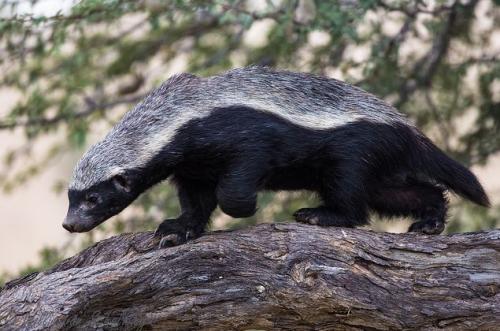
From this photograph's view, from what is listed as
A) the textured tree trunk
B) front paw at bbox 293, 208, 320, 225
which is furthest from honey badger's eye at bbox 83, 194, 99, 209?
front paw at bbox 293, 208, 320, 225

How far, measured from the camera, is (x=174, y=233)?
595 cm

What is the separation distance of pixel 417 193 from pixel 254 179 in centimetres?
124

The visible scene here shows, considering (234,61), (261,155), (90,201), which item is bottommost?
(90,201)

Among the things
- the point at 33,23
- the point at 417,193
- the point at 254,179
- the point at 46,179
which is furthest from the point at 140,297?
the point at 46,179

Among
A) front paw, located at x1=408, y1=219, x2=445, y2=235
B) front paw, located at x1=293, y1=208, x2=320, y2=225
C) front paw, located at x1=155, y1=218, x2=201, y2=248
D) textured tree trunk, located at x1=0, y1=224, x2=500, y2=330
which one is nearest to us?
textured tree trunk, located at x1=0, y1=224, x2=500, y2=330

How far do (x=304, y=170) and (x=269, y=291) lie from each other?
1.14 metres

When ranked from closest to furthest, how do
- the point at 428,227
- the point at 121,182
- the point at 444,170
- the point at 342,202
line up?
the point at 121,182, the point at 342,202, the point at 428,227, the point at 444,170

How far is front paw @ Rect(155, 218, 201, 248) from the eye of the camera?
5.86 metres

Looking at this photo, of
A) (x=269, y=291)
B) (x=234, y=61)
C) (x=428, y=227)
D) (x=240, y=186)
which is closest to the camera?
(x=269, y=291)

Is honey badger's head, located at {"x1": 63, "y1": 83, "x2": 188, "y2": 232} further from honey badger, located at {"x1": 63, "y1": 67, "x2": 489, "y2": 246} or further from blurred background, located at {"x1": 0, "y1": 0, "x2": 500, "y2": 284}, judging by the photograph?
blurred background, located at {"x1": 0, "y1": 0, "x2": 500, "y2": 284}

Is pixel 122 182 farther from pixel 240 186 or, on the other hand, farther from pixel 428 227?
pixel 428 227

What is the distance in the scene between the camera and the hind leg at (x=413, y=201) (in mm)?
6445


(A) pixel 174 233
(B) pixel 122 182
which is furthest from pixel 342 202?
(B) pixel 122 182

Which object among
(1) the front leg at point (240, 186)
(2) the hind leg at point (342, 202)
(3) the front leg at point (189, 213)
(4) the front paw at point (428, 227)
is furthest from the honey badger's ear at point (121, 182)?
(4) the front paw at point (428, 227)
